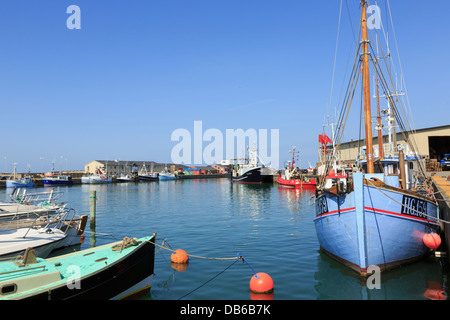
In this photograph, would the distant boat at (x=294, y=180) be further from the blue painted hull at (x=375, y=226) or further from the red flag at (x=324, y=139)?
the blue painted hull at (x=375, y=226)

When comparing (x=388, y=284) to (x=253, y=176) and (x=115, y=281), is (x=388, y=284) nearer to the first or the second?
(x=115, y=281)

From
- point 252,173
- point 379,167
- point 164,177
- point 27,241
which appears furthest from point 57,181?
point 379,167

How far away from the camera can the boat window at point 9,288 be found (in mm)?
7977

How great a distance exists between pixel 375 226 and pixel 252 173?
3237 inches

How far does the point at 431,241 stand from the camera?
13.2 meters

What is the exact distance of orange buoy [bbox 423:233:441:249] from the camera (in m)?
13.1

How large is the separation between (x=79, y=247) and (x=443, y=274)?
19.3m

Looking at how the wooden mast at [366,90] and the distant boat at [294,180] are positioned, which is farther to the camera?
the distant boat at [294,180]

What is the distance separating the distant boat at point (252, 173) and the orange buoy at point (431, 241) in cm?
8002

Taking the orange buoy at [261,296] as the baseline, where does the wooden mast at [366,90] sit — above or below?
above

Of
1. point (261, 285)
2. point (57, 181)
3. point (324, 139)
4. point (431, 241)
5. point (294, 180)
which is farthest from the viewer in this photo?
point (57, 181)

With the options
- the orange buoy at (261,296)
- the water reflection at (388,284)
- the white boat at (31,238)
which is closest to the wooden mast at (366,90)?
the water reflection at (388,284)

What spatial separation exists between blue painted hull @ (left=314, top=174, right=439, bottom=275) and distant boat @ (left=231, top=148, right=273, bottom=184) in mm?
80259
